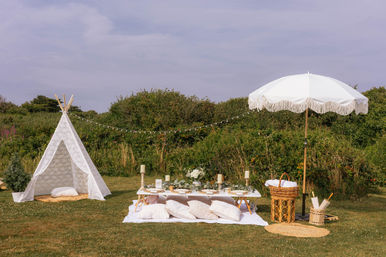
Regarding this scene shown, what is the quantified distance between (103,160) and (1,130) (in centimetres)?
632

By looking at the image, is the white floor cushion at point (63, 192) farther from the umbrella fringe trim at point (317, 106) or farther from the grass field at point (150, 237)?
the umbrella fringe trim at point (317, 106)

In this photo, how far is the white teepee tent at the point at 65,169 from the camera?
8516mm

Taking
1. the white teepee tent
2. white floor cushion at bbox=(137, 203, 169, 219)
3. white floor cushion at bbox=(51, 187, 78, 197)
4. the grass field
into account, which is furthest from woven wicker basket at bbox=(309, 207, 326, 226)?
white floor cushion at bbox=(51, 187, 78, 197)

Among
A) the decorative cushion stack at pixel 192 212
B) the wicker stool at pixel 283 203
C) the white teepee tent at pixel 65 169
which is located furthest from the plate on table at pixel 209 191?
the white teepee tent at pixel 65 169

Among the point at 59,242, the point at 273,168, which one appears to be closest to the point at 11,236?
the point at 59,242

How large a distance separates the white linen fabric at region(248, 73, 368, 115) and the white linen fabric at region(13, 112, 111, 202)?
13.9 ft

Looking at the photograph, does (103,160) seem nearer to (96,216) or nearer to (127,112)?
(127,112)

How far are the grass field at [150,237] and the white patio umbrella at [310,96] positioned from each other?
2132 millimetres

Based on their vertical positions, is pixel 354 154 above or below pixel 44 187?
above

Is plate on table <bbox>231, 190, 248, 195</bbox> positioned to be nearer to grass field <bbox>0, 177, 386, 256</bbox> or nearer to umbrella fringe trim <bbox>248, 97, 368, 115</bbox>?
grass field <bbox>0, 177, 386, 256</bbox>

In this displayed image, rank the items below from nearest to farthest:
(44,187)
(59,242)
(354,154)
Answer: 1. (59,242)
2. (44,187)
3. (354,154)

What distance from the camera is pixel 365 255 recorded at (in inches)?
199

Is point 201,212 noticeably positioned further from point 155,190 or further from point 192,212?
point 155,190

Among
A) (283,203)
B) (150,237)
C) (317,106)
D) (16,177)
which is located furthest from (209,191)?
(16,177)
